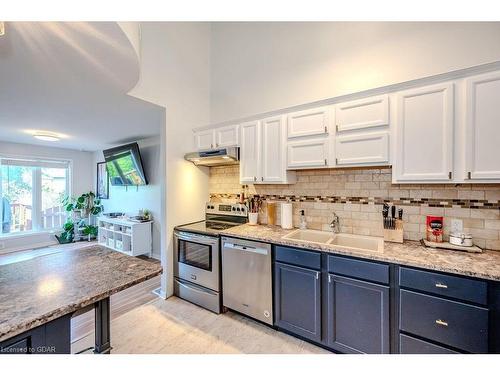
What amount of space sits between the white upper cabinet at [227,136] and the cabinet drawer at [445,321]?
2.19m

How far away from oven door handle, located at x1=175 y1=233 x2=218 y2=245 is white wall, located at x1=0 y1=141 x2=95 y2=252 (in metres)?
4.68

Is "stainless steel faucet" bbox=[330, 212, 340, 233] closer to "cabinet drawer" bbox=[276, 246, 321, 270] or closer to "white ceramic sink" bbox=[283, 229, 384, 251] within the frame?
"white ceramic sink" bbox=[283, 229, 384, 251]

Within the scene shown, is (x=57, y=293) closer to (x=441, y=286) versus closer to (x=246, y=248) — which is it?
(x=246, y=248)

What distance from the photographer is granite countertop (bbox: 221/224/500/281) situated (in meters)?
1.33

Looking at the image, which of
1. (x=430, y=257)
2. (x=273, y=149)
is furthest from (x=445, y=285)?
(x=273, y=149)

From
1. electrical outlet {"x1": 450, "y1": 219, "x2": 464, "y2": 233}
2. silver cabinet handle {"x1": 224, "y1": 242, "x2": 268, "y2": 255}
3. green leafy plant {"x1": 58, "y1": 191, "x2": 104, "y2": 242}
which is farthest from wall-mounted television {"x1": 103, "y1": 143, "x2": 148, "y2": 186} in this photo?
electrical outlet {"x1": 450, "y1": 219, "x2": 464, "y2": 233}

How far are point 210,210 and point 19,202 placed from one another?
4.90 m

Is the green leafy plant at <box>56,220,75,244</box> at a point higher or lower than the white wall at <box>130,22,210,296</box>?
lower

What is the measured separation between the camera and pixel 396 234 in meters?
1.92

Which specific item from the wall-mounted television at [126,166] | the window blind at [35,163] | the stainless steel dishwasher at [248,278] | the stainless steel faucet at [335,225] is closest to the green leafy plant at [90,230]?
the wall-mounted television at [126,166]

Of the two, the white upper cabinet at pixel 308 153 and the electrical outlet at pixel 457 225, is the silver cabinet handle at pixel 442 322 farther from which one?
the white upper cabinet at pixel 308 153

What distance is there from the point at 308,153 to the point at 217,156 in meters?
1.10

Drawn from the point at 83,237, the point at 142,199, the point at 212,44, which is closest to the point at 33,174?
the point at 83,237

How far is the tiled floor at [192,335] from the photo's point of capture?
1.86m
